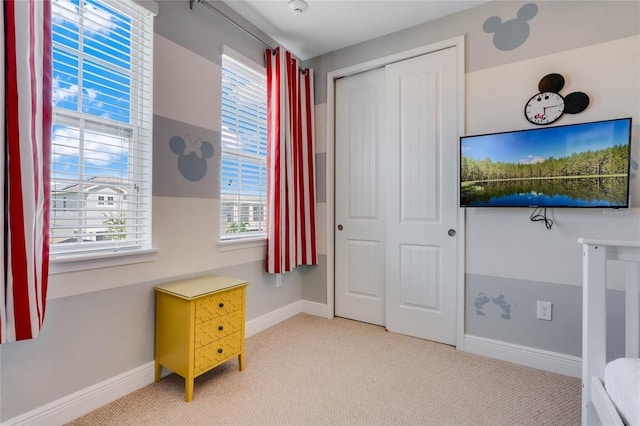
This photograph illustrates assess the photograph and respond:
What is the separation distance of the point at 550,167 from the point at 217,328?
7.60 ft

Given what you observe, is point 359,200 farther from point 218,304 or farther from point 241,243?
point 218,304

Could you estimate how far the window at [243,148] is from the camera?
93.5 inches

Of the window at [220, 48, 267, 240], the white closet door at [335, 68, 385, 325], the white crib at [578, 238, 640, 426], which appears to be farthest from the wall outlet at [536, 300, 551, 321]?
the window at [220, 48, 267, 240]

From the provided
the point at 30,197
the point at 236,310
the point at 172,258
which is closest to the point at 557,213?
the point at 236,310

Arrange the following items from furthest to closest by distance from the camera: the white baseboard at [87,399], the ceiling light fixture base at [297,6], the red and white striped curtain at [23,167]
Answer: the ceiling light fixture base at [297,6] < the white baseboard at [87,399] < the red and white striped curtain at [23,167]

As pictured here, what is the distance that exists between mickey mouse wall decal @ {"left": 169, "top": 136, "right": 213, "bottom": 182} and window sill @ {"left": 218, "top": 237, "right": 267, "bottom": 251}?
1.72ft

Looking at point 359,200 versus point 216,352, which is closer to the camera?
point 216,352

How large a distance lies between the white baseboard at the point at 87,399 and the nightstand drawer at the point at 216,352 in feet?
1.15

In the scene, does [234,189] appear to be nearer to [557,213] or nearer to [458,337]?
[458,337]

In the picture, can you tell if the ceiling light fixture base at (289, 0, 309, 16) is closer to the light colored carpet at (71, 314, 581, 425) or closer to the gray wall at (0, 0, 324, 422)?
the gray wall at (0, 0, 324, 422)

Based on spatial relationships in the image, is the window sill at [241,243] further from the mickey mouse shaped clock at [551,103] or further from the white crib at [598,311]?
the mickey mouse shaped clock at [551,103]

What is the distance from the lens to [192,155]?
2.07m

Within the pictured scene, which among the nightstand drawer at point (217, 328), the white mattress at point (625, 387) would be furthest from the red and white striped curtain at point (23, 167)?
the white mattress at point (625, 387)

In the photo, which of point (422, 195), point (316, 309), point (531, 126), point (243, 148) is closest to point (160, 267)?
point (243, 148)
